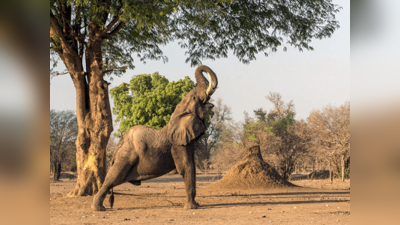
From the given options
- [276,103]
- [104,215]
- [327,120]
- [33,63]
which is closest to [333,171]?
[327,120]

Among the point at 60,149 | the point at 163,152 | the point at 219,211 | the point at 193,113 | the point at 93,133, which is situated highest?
the point at 193,113

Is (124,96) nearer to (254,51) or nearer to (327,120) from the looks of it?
(327,120)

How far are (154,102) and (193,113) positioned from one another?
20608 millimetres

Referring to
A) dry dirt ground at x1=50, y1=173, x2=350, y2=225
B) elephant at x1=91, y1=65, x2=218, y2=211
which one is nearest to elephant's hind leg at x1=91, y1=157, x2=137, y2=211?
elephant at x1=91, y1=65, x2=218, y2=211

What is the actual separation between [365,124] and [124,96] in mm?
34832

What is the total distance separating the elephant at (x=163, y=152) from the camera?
1021cm

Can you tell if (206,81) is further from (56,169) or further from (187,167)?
(56,169)

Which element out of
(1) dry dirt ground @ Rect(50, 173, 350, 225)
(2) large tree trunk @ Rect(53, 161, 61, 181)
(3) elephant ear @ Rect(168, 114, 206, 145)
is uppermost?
(3) elephant ear @ Rect(168, 114, 206, 145)

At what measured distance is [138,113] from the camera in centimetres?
3103

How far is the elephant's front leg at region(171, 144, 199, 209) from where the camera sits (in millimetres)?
10211

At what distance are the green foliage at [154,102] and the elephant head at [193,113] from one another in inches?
747

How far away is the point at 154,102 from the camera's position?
101 feet

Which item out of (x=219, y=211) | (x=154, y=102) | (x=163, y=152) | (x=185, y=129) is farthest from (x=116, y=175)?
(x=154, y=102)

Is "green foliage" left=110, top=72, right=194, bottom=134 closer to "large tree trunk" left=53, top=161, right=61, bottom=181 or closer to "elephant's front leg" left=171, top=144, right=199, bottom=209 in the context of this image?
"large tree trunk" left=53, top=161, right=61, bottom=181
